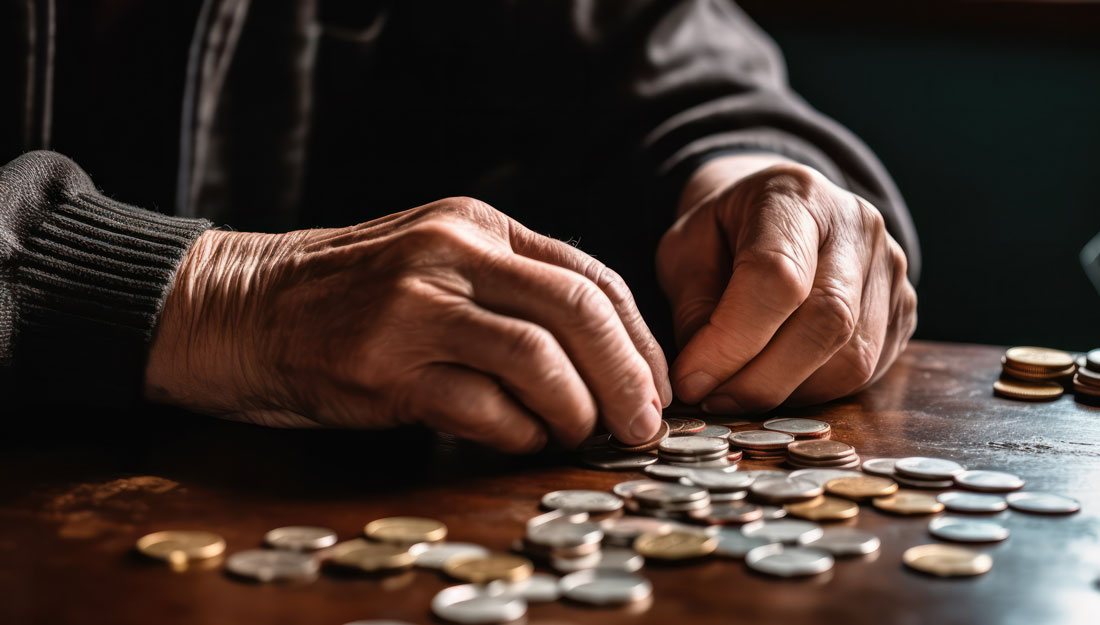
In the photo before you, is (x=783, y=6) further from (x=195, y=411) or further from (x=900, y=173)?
(x=195, y=411)

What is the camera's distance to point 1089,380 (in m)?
1.10

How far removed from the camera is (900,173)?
278 centimetres

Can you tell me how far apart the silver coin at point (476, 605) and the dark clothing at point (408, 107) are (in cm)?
100

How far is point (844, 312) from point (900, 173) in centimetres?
196

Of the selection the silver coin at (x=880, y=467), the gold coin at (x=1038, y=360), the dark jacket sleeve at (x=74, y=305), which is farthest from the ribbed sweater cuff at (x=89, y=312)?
the gold coin at (x=1038, y=360)

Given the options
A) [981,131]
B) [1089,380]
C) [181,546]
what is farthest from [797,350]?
[981,131]

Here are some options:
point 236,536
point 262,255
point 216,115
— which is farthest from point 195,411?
point 216,115

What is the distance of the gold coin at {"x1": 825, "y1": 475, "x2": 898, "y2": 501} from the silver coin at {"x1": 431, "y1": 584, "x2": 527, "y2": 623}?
1.00ft

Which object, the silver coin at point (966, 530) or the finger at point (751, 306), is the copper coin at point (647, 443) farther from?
the silver coin at point (966, 530)

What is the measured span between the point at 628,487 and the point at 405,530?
19 centimetres

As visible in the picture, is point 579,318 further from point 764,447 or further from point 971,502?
point 971,502

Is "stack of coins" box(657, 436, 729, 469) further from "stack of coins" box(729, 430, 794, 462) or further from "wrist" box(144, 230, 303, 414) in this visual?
"wrist" box(144, 230, 303, 414)

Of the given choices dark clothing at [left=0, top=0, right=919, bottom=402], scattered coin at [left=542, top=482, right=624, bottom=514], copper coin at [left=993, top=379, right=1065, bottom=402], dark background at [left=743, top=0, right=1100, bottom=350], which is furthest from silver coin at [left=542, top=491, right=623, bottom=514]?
dark background at [left=743, top=0, right=1100, bottom=350]

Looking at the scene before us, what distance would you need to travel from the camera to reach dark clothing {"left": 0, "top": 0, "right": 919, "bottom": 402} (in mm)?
1471
